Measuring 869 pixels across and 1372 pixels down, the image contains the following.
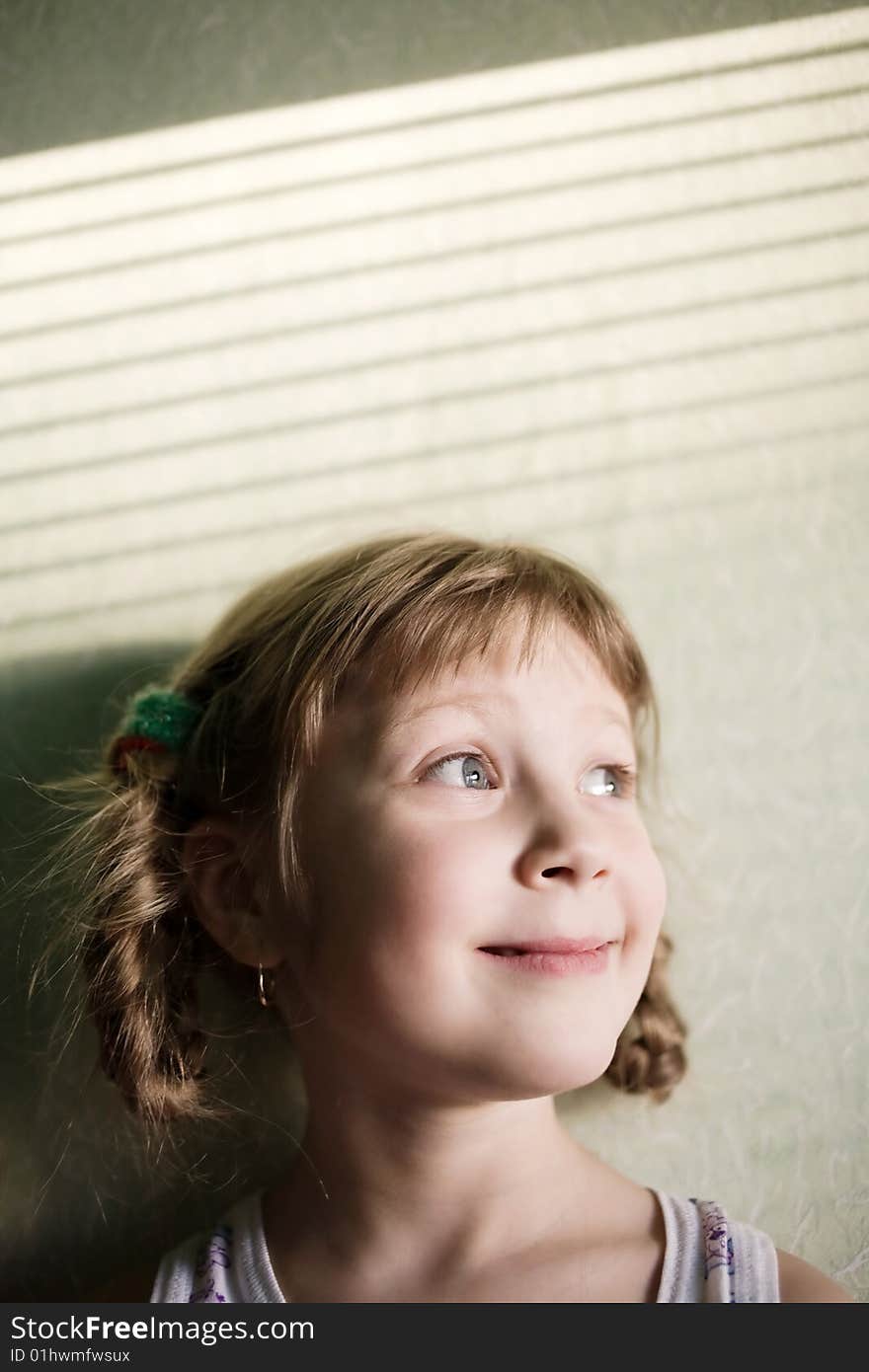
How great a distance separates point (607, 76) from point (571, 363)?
305mm

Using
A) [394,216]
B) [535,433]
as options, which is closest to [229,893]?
[535,433]

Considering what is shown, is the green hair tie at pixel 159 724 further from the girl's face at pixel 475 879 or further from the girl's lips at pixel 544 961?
the girl's lips at pixel 544 961

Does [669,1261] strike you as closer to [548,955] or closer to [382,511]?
[548,955]

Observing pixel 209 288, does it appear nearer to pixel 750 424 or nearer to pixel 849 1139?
pixel 750 424

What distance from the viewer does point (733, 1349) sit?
0.99 metres

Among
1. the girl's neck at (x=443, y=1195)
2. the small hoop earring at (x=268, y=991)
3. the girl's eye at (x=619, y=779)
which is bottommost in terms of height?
the girl's neck at (x=443, y=1195)

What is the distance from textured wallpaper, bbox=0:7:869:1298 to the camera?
1.21 metres

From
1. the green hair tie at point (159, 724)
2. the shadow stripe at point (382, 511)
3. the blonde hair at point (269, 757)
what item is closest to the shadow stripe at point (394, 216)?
the shadow stripe at point (382, 511)

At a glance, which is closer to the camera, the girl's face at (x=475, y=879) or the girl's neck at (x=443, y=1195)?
the girl's face at (x=475, y=879)

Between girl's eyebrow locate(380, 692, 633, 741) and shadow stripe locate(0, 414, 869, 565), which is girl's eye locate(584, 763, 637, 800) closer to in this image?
girl's eyebrow locate(380, 692, 633, 741)

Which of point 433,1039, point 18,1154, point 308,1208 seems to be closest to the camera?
point 433,1039

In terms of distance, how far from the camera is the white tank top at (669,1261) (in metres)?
1.02

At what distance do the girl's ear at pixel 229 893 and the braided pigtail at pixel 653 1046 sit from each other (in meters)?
0.36

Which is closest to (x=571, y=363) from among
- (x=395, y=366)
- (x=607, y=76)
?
(x=395, y=366)
